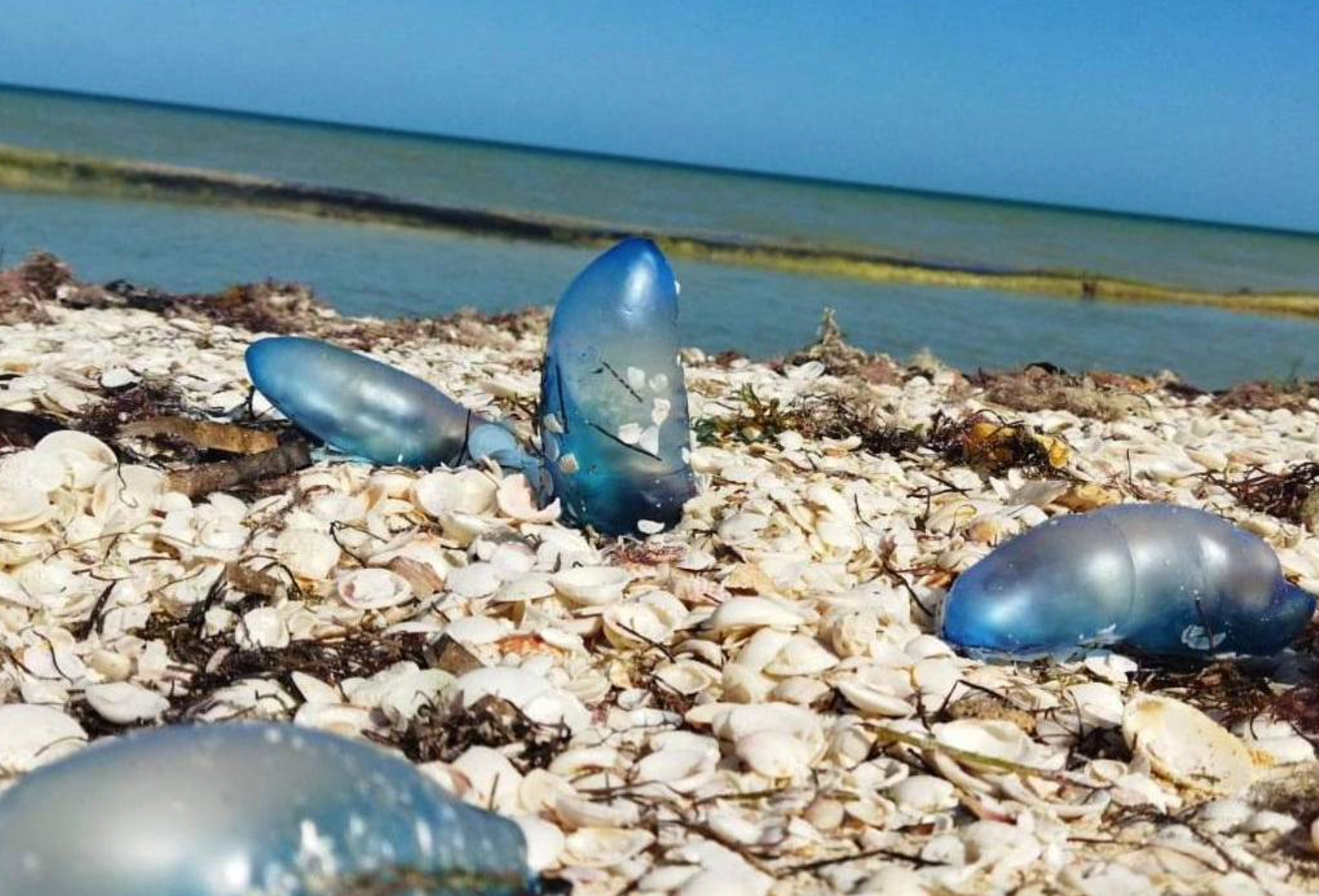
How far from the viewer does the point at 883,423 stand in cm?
453

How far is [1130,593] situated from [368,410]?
193 cm

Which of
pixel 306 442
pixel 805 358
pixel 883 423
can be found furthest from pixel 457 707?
pixel 805 358

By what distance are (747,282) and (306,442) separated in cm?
1183

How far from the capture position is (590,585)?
264 centimetres

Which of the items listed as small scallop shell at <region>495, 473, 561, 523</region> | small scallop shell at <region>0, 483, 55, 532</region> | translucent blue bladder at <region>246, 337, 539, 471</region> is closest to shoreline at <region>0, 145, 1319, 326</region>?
translucent blue bladder at <region>246, 337, 539, 471</region>

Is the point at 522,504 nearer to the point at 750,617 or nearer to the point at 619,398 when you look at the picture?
the point at 619,398

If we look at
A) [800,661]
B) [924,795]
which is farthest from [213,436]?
[924,795]

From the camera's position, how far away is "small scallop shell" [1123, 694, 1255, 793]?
216cm

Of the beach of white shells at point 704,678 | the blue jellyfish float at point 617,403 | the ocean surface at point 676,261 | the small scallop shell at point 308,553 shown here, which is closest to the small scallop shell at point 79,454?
the beach of white shells at point 704,678

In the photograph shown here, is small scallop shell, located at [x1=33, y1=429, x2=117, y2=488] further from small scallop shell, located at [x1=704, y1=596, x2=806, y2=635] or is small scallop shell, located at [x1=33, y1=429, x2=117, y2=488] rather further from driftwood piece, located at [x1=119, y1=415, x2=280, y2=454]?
small scallop shell, located at [x1=704, y1=596, x2=806, y2=635]

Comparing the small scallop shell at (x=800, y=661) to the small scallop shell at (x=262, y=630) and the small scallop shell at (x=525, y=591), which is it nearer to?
the small scallop shell at (x=525, y=591)

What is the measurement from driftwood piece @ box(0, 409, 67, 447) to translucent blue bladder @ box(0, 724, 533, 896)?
7.15ft

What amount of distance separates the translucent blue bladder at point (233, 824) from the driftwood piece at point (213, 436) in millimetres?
2253

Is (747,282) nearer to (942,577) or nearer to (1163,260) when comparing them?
(942,577)
